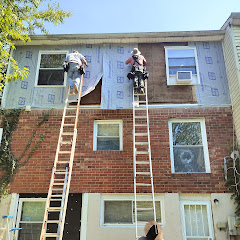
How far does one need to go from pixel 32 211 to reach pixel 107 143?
8.81 feet

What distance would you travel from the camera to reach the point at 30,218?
772cm

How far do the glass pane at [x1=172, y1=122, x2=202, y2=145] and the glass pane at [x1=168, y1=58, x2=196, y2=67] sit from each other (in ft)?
6.66

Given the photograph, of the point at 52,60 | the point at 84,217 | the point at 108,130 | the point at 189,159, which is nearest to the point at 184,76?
the point at 189,159

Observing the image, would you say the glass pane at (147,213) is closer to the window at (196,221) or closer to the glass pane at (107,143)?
the window at (196,221)

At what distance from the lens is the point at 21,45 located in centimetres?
980

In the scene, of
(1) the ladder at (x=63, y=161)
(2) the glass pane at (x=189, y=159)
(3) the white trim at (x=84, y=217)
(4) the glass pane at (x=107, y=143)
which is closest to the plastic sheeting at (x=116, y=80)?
(1) the ladder at (x=63, y=161)

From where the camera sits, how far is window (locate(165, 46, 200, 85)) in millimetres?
9062

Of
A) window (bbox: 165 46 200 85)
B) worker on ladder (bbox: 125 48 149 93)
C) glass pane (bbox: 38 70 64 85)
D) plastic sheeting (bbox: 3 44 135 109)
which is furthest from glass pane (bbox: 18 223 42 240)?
window (bbox: 165 46 200 85)

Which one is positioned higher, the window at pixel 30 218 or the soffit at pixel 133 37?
the soffit at pixel 133 37

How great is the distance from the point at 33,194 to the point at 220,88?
6160mm

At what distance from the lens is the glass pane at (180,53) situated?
962 centimetres

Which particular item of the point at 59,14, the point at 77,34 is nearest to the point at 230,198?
the point at 77,34

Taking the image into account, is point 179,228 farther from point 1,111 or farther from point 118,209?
point 1,111

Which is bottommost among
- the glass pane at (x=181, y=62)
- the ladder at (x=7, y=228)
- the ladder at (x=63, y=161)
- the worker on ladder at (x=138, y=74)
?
the ladder at (x=7, y=228)
